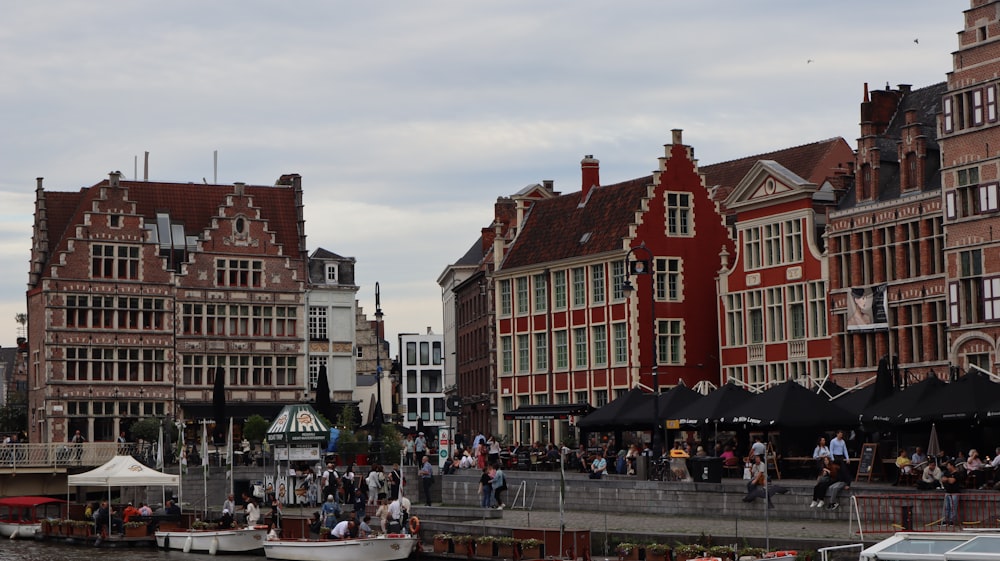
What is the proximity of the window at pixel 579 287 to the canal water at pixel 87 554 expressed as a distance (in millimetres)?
23882

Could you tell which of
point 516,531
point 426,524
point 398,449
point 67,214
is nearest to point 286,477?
point 398,449

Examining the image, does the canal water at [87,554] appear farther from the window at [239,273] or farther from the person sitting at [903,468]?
the window at [239,273]

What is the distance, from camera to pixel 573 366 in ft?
228

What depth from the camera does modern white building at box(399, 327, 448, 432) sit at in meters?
125

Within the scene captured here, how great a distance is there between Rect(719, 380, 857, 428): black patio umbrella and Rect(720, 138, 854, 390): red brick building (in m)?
15.6

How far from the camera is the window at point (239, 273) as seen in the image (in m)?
78.5

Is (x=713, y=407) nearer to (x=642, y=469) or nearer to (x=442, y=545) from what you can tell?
(x=642, y=469)

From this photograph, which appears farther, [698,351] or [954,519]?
[698,351]

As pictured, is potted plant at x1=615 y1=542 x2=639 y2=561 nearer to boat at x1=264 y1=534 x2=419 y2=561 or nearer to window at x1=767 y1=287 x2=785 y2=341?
boat at x1=264 y1=534 x2=419 y2=561

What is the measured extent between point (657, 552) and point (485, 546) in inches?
237

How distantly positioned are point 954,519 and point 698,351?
34982mm

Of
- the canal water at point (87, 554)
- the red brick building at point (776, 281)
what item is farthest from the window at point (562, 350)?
the canal water at point (87, 554)

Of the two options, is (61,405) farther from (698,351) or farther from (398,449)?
(698,351)

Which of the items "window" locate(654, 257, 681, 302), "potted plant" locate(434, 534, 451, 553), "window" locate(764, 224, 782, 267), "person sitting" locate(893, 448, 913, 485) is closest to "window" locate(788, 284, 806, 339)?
"window" locate(764, 224, 782, 267)
